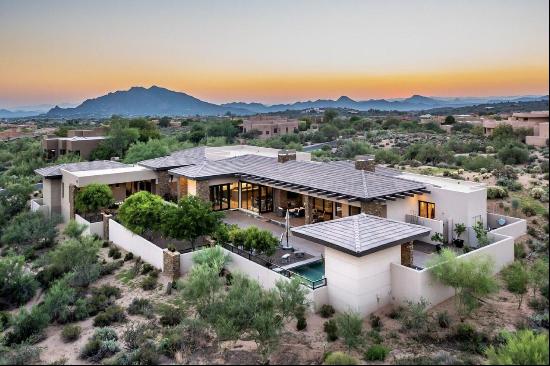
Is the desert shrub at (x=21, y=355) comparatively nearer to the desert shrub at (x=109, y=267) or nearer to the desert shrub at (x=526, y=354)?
the desert shrub at (x=109, y=267)

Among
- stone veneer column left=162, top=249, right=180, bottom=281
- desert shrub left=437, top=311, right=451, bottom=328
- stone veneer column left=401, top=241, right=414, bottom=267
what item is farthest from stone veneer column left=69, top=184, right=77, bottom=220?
desert shrub left=437, top=311, right=451, bottom=328

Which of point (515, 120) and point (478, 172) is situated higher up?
point (515, 120)

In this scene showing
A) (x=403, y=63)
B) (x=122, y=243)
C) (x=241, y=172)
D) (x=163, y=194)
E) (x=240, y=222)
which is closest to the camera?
(x=122, y=243)

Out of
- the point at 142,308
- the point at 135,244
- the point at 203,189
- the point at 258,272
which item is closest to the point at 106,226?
the point at 135,244

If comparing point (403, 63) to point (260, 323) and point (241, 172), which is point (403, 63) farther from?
point (260, 323)

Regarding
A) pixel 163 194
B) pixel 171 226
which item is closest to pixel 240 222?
pixel 171 226

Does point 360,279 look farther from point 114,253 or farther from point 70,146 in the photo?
point 70,146
